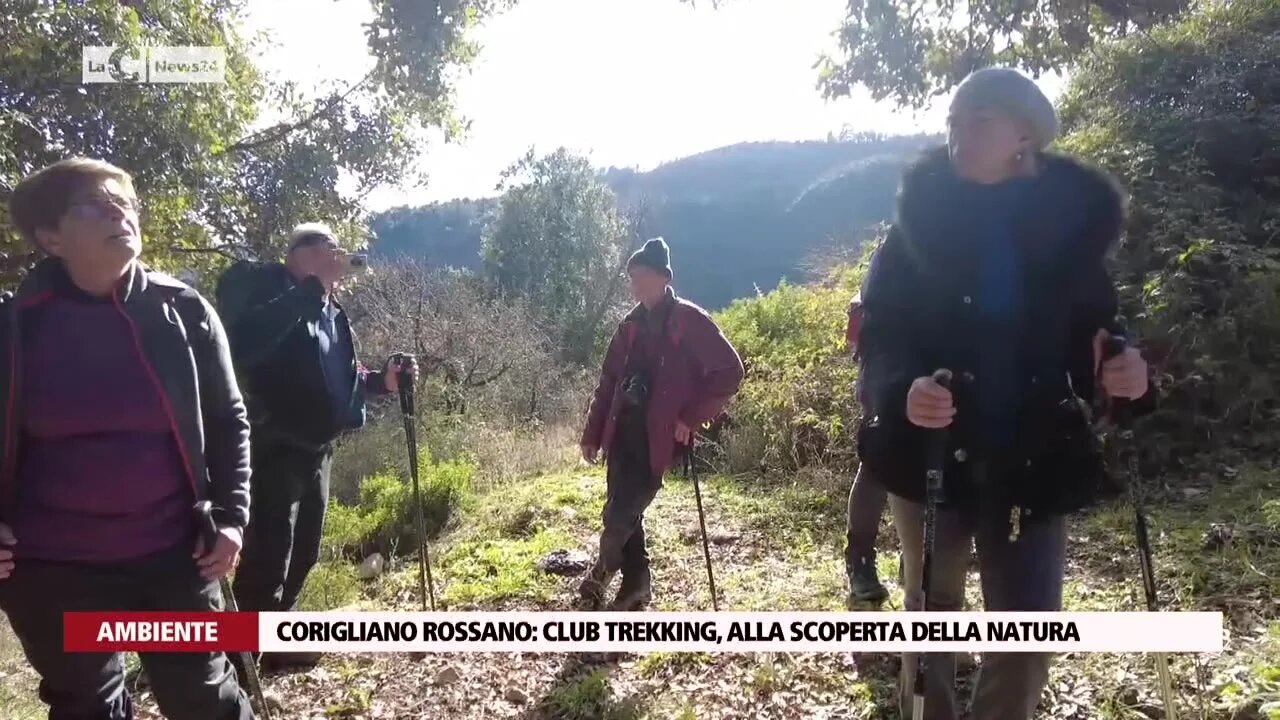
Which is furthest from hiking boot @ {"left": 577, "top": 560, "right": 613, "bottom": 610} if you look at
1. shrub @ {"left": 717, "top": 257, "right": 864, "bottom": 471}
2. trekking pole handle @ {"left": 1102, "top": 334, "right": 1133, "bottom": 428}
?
shrub @ {"left": 717, "top": 257, "right": 864, "bottom": 471}

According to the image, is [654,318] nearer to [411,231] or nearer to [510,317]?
[510,317]

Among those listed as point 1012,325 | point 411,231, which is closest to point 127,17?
point 1012,325

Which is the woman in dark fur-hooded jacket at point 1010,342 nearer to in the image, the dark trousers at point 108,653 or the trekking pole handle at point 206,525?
the trekking pole handle at point 206,525

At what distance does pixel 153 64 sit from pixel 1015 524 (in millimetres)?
5469

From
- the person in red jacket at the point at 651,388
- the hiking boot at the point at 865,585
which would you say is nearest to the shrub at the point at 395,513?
the person in red jacket at the point at 651,388

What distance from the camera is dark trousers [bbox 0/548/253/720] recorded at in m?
1.96

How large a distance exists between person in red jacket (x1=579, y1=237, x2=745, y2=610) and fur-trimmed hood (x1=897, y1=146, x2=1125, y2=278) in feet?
6.22

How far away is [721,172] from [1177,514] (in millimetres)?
62371

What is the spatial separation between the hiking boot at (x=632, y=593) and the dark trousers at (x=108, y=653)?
2470mm

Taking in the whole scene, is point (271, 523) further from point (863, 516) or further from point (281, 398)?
point (863, 516)

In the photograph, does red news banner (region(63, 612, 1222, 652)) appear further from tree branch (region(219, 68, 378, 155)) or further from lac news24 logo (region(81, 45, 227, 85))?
tree branch (region(219, 68, 378, 155))

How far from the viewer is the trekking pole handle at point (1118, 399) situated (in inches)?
77.4

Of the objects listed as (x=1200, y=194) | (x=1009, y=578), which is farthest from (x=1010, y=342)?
(x=1200, y=194)

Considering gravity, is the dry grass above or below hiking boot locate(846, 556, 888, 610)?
below
